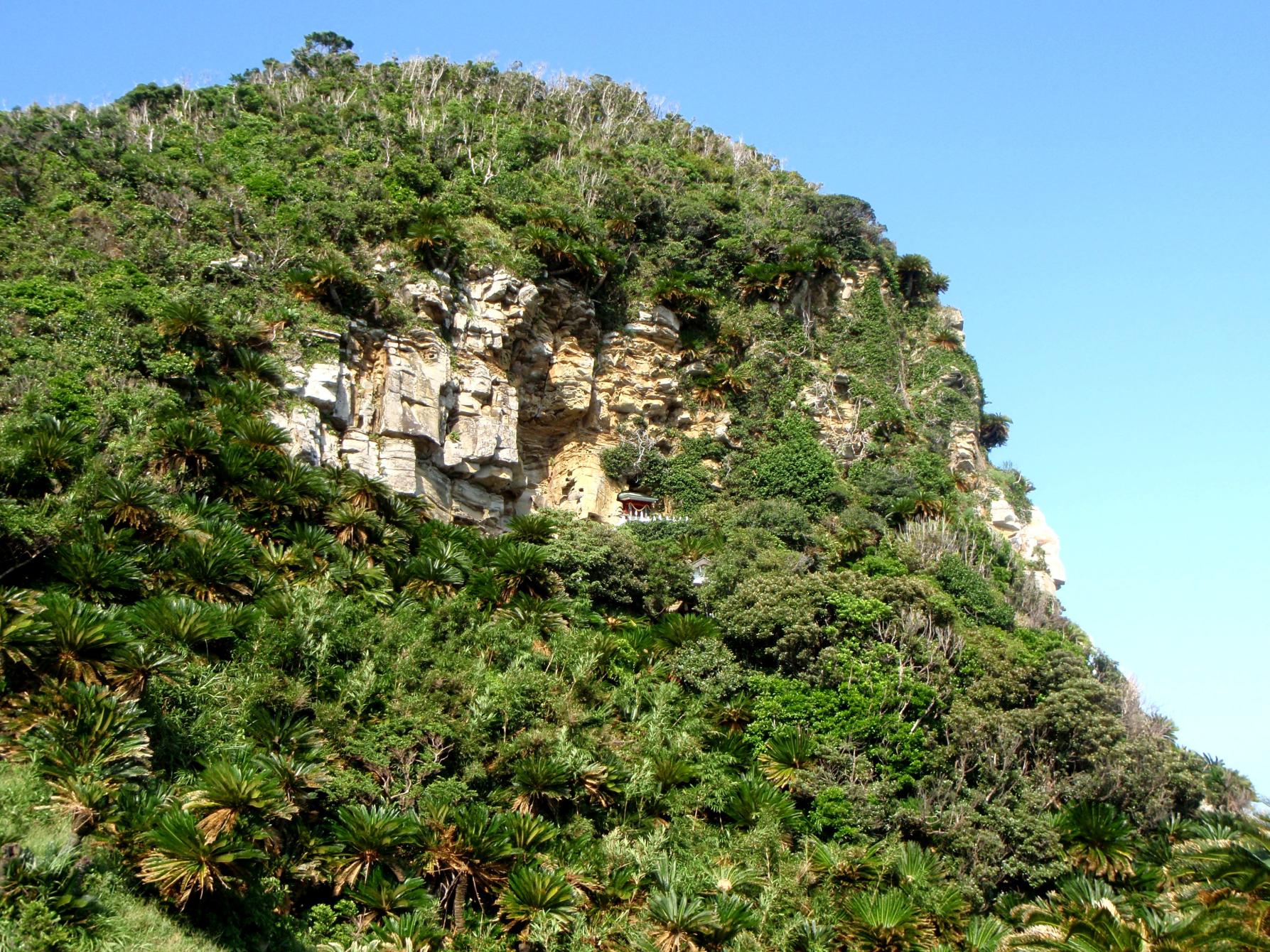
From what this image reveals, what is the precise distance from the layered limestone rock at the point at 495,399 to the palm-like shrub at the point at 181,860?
12.5 m

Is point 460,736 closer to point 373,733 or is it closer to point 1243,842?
point 373,733

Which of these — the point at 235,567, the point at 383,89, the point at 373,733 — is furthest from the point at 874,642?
the point at 383,89

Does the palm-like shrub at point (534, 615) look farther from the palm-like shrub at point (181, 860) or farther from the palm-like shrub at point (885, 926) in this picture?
the palm-like shrub at point (181, 860)

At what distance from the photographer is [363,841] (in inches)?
578

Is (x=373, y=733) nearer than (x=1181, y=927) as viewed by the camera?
No

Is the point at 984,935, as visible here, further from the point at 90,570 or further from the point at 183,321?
the point at 183,321

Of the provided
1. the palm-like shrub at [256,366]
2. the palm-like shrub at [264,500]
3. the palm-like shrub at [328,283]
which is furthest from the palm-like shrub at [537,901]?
the palm-like shrub at [328,283]

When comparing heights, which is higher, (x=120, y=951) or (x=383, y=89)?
(x=383, y=89)

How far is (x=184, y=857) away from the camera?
12.2 m

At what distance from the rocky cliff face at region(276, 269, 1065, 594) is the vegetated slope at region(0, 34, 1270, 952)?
74 centimetres

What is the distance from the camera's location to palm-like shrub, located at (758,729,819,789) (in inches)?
797

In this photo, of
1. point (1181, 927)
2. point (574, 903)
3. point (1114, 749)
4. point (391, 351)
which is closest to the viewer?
point (1181, 927)

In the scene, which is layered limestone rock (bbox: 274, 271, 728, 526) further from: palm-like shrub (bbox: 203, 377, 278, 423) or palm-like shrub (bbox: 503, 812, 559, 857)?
palm-like shrub (bbox: 503, 812, 559, 857)

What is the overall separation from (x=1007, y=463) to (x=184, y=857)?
3526cm
